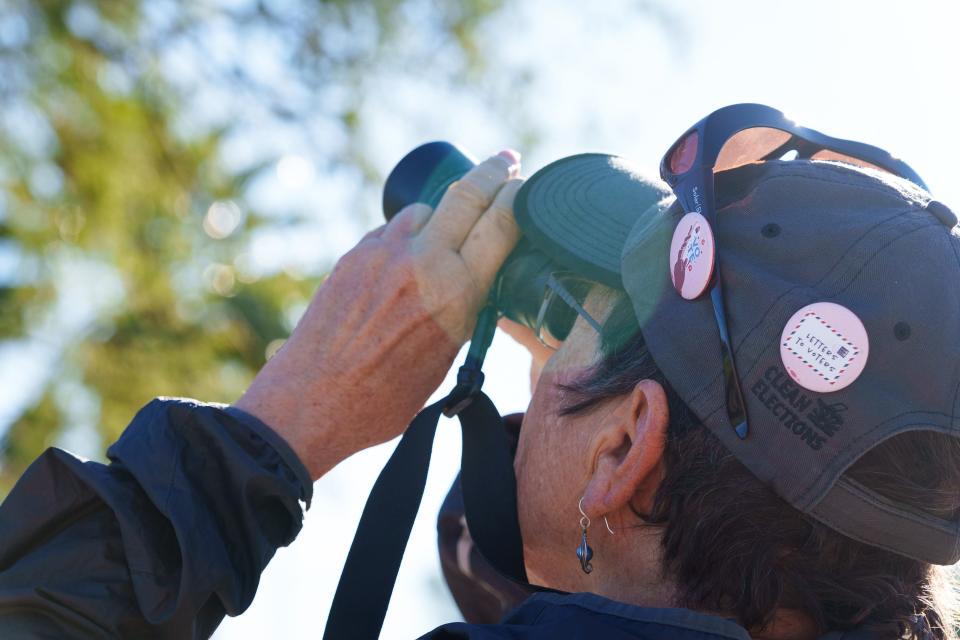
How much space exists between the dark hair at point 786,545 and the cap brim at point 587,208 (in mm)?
225

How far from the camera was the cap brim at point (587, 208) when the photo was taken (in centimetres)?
130

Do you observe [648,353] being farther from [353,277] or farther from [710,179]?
[353,277]

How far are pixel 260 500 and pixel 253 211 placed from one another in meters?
3.12

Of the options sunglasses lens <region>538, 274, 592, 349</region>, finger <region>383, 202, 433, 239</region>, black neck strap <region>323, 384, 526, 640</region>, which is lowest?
black neck strap <region>323, 384, 526, 640</region>

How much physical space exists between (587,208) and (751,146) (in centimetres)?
21

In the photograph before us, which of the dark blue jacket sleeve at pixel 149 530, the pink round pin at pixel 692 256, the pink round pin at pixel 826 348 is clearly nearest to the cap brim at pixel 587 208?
the pink round pin at pixel 692 256

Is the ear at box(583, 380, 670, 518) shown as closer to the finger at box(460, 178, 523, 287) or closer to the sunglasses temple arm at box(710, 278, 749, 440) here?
the sunglasses temple arm at box(710, 278, 749, 440)

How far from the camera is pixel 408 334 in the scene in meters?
1.46

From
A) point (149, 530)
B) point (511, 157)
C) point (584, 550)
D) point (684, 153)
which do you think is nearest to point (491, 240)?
point (511, 157)

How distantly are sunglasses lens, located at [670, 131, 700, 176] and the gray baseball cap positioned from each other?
63 millimetres

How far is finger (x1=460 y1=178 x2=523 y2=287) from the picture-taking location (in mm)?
1426

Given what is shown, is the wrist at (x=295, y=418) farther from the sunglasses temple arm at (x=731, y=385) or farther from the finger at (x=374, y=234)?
the sunglasses temple arm at (x=731, y=385)

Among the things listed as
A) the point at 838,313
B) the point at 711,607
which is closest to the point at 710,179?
the point at 838,313

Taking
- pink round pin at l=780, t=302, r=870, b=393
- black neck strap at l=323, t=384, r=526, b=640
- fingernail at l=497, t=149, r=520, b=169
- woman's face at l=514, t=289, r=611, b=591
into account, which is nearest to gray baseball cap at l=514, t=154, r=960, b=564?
pink round pin at l=780, t=302, r=870, b=393
